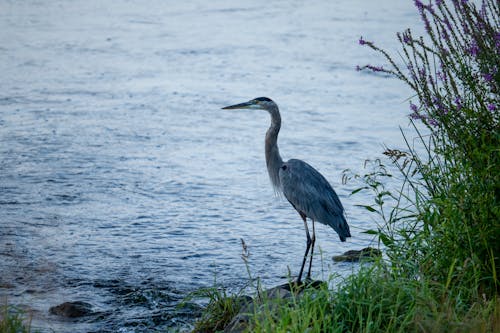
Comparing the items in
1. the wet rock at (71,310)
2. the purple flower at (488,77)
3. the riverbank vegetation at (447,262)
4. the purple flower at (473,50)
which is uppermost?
the purple flower at (473,50)

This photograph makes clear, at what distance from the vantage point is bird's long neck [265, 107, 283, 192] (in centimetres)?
634

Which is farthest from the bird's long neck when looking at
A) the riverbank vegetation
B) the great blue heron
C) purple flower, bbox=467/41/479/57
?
purple flower, bbox=467/41/479/57

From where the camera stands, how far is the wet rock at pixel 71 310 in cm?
495

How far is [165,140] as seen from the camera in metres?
8.62

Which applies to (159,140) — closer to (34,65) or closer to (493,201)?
(34,65)

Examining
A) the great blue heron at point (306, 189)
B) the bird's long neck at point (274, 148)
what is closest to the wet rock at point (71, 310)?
the great blue heron at point (306, 189)

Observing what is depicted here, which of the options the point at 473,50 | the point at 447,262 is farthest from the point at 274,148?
the point at 447,262

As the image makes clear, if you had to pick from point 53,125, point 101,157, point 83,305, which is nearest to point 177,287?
point 83,305

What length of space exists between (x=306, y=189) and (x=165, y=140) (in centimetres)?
305

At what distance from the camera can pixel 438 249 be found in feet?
14.3

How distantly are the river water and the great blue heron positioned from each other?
325 mm

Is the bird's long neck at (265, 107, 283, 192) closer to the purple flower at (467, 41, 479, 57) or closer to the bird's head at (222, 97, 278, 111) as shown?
the bird's head at (222, 97, 278, 111)

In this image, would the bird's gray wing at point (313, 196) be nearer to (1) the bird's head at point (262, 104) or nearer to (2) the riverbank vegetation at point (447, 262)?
(1) the bird's head at point (262, 104)

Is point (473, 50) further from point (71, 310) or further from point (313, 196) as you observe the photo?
point (71, 310)
